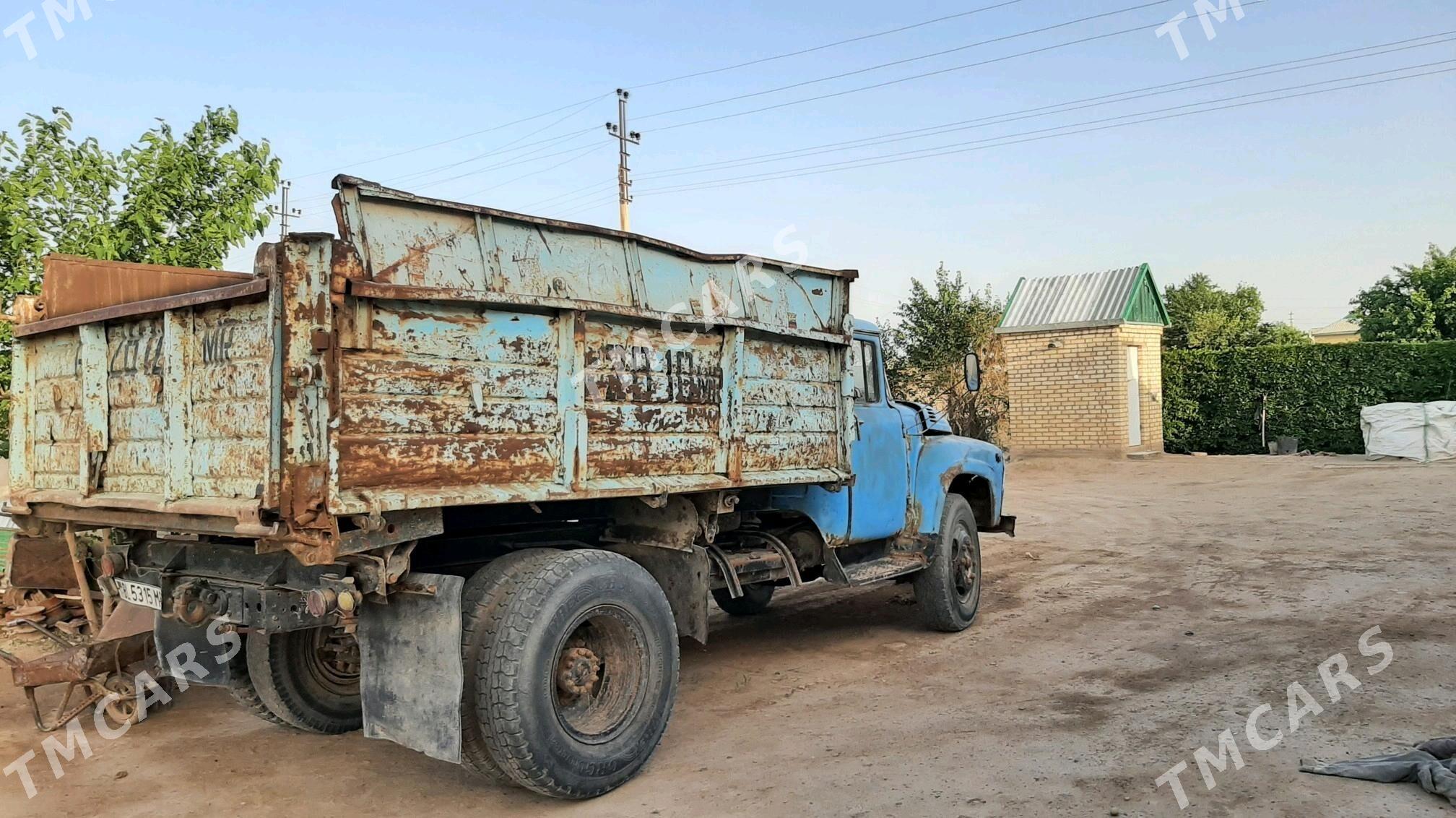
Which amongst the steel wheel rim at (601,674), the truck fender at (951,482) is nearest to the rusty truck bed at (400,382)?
the steel wheel rim at (601,674)

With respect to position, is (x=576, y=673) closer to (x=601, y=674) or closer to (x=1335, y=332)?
(x=601, y=674)

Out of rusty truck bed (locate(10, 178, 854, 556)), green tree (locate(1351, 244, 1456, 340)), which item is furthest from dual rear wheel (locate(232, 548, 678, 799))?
green tree (locate(1351, 244, 1456, 340))

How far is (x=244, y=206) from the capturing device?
799 cm

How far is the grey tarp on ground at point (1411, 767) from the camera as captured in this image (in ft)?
12.3

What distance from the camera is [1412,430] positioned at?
56.2 feet

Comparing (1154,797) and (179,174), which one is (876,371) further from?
(179,174)

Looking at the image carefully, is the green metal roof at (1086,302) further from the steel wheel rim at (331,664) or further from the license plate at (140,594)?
the license plate at (140,594)

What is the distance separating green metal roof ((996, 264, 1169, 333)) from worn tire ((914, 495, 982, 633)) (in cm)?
1224

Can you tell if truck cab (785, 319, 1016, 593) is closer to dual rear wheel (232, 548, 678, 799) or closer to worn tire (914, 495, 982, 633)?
worn tire (914, 495, 982, 633)

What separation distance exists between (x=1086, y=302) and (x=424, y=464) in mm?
17622

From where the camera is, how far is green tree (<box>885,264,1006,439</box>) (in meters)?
20.9

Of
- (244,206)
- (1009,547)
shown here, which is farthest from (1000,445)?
(244,206)

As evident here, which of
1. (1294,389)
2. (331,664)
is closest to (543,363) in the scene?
(331,664)

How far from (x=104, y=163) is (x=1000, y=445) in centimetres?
1757
